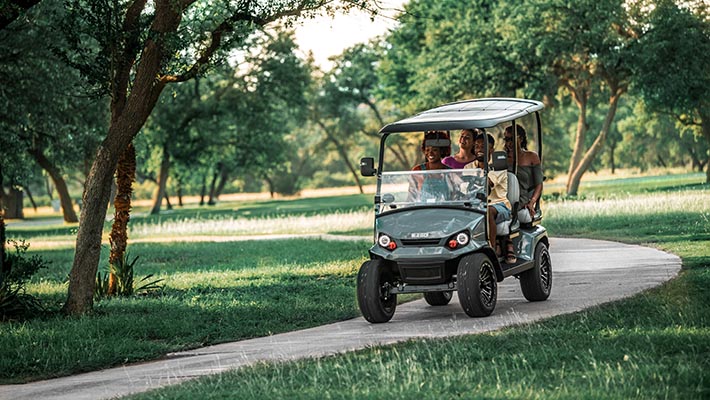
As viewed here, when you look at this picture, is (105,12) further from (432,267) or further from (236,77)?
(236,77)

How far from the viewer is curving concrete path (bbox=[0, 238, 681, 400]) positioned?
9773 mm

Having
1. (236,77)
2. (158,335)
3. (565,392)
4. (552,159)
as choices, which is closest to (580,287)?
(158,335)

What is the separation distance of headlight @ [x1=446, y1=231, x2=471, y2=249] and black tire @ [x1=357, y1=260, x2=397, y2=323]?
2.67 feet

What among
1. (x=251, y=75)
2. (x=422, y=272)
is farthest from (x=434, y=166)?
(x=251, y=75)

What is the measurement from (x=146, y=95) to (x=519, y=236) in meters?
5.14

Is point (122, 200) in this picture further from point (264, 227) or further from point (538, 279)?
point (264, 227)

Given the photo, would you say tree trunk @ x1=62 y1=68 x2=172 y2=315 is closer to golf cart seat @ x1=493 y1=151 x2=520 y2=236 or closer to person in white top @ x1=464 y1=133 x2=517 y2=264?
person in white top @ x1=464 y1=133 x2=517 y2=264

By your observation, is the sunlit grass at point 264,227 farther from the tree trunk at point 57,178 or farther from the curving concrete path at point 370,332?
the curving concrete path at point 370,332

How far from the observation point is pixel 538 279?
13.6 m

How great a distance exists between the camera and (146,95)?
559 inches

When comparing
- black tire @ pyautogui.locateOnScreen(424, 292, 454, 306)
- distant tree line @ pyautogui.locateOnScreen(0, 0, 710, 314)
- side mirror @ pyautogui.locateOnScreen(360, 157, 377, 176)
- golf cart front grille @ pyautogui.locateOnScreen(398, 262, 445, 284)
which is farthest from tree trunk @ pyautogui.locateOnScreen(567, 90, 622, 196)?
golf cart front grille @ pyautogui.locateOnScreen(398, 262, 445, 284)

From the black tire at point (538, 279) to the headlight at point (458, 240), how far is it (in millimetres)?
1696

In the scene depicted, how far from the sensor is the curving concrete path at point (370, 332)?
9773 mm

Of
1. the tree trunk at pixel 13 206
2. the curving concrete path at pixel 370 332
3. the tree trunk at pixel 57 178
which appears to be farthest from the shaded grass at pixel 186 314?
the tree trunk at pixel 13 206
